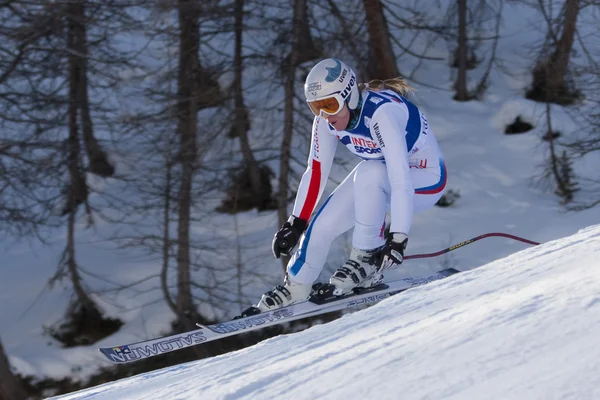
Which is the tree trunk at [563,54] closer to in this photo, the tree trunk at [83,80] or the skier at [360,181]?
the tree trunk at [83,80]

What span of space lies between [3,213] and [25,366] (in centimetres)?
223

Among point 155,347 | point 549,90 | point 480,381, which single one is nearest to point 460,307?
point 480,381

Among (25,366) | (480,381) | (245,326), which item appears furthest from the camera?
(25,366)

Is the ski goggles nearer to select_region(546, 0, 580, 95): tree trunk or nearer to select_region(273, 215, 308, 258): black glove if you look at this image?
select_region(273, 215, 308, 258): black glove

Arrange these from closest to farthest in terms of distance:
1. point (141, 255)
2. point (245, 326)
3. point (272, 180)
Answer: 1. point (245, 326)
2. point (141, 255)
3. point (272, 180)

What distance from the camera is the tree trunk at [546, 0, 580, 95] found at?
43.2ft

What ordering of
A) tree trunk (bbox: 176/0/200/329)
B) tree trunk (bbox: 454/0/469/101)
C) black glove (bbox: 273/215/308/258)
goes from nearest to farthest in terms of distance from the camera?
black glove (bbox: 273/215/308/258)
tree trunk (bbox: 176/0/200/329)
tree trunk (bbox: 454/0/469/101)

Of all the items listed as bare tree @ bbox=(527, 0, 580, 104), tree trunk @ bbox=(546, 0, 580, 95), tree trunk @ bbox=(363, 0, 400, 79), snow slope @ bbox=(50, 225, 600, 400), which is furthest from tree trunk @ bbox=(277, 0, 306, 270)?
snow slope @ bbox=(50, 225, 600, 400)

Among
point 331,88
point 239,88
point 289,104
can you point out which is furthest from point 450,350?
point 239,88

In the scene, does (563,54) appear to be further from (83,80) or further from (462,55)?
(83,80)

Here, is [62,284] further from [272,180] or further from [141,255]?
[272,180]

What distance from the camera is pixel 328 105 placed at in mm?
4238

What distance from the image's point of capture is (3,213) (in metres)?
10.8

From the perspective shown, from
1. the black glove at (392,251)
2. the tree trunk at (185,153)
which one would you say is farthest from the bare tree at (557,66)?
the black glove at (392,251)
